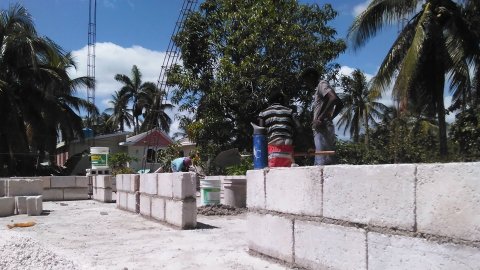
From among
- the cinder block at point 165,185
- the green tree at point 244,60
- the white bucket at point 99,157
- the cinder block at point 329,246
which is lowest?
the cinder block at point 329,246

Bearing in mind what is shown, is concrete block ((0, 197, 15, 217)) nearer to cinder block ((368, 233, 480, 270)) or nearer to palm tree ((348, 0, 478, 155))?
cinder block ((368, 233, 480, 270))

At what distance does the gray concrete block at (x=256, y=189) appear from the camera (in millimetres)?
6164

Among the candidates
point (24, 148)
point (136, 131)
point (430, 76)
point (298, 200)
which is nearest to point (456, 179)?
point (298, 200)

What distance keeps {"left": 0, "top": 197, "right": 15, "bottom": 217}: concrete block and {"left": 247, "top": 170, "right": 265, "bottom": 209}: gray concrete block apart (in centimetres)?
899

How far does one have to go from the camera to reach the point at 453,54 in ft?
65.2

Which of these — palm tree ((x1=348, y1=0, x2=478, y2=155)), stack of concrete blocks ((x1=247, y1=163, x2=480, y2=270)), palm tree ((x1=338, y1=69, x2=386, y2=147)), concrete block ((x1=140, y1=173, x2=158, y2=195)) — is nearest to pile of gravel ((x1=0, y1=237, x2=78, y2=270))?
stack of concrete blocks ((x1=247, y1=163, x2=480, y2=270))

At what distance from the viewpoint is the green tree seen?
690 inches

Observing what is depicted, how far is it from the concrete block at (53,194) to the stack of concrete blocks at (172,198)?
8455 mm

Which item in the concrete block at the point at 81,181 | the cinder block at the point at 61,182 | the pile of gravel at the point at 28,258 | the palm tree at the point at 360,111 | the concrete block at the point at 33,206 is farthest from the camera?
the palm tree at the point at 360,111

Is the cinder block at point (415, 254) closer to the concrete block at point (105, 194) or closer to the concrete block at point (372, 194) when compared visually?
the concrete block at point (372, 194)

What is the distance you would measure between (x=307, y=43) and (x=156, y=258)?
12.7 meters

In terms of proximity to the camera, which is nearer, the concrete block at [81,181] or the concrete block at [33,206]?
the concrete block at [33,206]

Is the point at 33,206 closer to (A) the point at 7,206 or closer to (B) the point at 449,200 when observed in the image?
(A) the point at 7,206

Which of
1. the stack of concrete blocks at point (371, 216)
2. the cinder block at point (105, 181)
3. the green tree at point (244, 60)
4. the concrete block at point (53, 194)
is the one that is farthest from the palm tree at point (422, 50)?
the stack of concrete blocks at point (371, 216)
